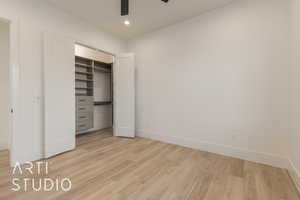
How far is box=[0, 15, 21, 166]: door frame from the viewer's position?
7.04 ft

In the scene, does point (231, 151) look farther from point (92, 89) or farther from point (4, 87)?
point (4, 87)

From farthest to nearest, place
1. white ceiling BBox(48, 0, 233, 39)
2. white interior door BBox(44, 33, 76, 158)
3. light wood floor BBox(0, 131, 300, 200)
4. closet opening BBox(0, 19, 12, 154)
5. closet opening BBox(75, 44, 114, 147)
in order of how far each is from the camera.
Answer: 1. closet opening BBox(75, 44, 114, 147)
2. closet opening BBox(0, 19, 12, 154)
3. white ceiling BBox(48, 0, 233, 39)
4. white interior door BBox(44, 33, 76, 158)
5. light wood floor BBox(0, 131, 300, 200)

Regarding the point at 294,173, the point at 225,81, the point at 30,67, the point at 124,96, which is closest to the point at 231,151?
the point at 294,173

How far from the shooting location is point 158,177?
190 cm

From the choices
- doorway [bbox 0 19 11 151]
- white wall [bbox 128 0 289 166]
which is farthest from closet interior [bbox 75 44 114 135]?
white wall [bbox 128 0 289 166]

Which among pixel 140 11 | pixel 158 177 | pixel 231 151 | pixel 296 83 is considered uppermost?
pixel 140 11

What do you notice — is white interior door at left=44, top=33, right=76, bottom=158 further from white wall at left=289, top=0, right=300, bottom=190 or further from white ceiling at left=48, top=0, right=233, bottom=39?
white wall at left=289, top=0, right=300, bottom=190

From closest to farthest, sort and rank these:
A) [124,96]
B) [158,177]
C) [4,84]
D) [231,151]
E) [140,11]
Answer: [158,177]
[231,151]
[140,11]
[4,84]
[124,96]

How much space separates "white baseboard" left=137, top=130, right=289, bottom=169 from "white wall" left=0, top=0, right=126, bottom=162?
2.56m

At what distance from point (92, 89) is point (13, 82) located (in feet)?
7.05

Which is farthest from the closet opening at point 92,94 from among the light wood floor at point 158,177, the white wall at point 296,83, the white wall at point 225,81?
the white wall at point 296,83

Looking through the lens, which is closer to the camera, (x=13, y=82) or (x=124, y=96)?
(x=13, y=82)

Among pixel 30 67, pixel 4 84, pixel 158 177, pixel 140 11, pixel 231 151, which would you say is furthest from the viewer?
pixel 4 84

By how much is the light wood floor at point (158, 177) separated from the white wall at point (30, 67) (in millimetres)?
378
